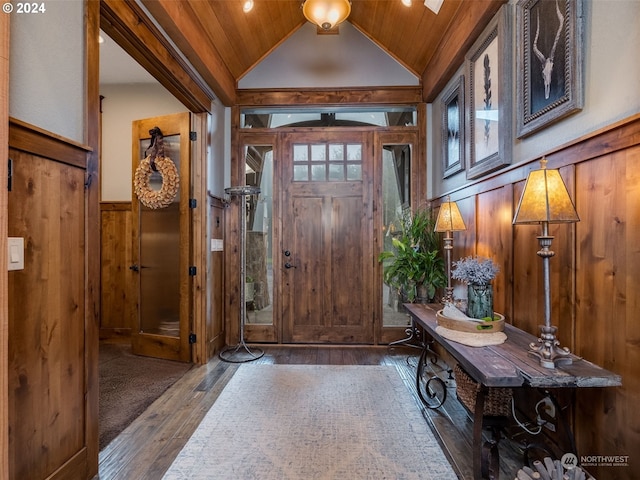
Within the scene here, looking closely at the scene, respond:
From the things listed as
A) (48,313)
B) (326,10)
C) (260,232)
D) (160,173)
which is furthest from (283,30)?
(48,313)

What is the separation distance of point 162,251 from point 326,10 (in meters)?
2.83

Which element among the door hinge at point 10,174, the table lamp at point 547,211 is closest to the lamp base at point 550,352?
the table lamp at point 547,211

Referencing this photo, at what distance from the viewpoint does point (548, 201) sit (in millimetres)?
1370

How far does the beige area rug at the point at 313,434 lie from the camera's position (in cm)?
170

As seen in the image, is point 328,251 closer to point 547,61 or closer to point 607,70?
point 547,61

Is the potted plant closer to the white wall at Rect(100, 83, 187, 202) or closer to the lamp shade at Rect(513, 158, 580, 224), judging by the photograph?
the lamp shade at Rect(513, 158, 580, 224)

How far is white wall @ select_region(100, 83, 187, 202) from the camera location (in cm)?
397

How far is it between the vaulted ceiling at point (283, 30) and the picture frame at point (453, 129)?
198mm

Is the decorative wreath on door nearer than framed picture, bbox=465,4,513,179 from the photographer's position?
No

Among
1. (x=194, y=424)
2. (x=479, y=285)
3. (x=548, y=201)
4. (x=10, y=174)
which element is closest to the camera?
(x=10, y=174)

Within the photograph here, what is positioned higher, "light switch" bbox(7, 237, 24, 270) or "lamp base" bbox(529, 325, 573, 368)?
"light switch" bbox(7, 237, 24, 270)

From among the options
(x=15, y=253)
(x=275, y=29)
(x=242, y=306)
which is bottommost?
(x=242, y=306)

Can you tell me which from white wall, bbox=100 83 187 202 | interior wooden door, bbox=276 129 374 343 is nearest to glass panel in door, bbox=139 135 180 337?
white wall, bbox=100 83 187 202

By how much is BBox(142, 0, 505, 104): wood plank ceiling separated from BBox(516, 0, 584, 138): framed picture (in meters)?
0.48
